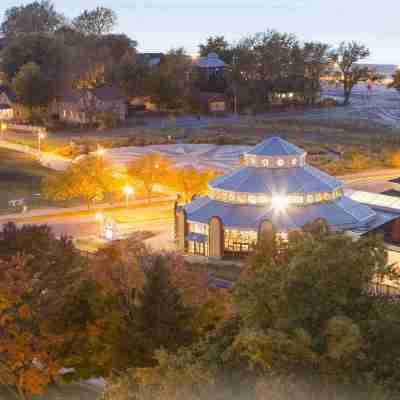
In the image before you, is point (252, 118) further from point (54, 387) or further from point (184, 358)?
point (184, 358)

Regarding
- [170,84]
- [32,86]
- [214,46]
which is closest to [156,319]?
[32,86]

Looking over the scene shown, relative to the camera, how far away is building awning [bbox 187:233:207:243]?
4559 cm

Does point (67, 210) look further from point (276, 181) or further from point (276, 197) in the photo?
point (276, 197)

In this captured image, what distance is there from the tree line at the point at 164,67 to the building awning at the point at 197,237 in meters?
77.7

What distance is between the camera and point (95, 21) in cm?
17200

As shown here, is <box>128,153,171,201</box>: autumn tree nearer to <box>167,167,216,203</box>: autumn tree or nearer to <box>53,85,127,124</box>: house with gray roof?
<box>167,167,216,203</box>: autumn tree

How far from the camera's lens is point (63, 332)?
85.6ft

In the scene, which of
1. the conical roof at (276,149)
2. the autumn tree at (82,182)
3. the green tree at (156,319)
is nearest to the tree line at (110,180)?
the autumn tree at (82,182)

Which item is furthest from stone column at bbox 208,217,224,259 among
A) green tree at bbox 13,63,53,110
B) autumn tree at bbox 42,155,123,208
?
green tree at bbox 13,63,53,110

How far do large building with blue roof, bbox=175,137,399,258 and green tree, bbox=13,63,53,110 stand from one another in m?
74.6

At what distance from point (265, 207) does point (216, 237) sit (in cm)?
392

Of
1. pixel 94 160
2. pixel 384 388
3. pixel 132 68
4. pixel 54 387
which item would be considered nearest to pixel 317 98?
pixel 132 68

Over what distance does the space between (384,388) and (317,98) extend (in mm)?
144575

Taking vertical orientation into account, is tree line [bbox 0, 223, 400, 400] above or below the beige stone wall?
above
